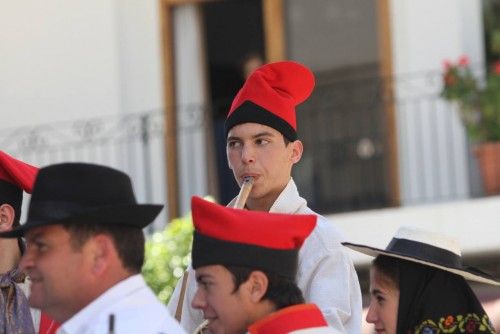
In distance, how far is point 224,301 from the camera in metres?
4.18

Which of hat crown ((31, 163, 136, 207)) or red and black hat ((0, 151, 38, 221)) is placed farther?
red and black hat ((0, 151, 38, 221))

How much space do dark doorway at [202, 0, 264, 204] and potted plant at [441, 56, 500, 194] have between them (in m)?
2.01

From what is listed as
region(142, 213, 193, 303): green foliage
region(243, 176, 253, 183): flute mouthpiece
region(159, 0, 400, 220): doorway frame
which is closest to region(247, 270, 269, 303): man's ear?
region(243, 176, 253, 183): flute mouthpiece

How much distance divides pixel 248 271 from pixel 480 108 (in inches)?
303

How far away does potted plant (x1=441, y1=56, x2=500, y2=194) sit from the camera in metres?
11.4

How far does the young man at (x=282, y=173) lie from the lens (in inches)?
201

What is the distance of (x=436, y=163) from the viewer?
1195 cm

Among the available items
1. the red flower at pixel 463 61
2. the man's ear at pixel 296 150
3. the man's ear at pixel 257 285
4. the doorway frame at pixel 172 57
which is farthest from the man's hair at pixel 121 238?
the doorway frame at pixel 172 57

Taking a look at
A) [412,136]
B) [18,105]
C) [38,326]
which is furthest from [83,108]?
[38,326]

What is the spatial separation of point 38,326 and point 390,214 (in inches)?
246

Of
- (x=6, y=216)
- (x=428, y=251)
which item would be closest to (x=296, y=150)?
(x=428, y=251)

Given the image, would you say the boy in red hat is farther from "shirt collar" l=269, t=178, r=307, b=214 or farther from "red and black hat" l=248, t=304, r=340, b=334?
"red and black hat" l=248, t=304, r=340, b=334

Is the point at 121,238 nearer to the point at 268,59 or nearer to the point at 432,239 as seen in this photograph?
the point at 432,239

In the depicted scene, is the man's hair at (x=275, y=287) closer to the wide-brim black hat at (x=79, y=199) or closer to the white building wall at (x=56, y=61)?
the wide-brim black hat at (x=79, y=199)
